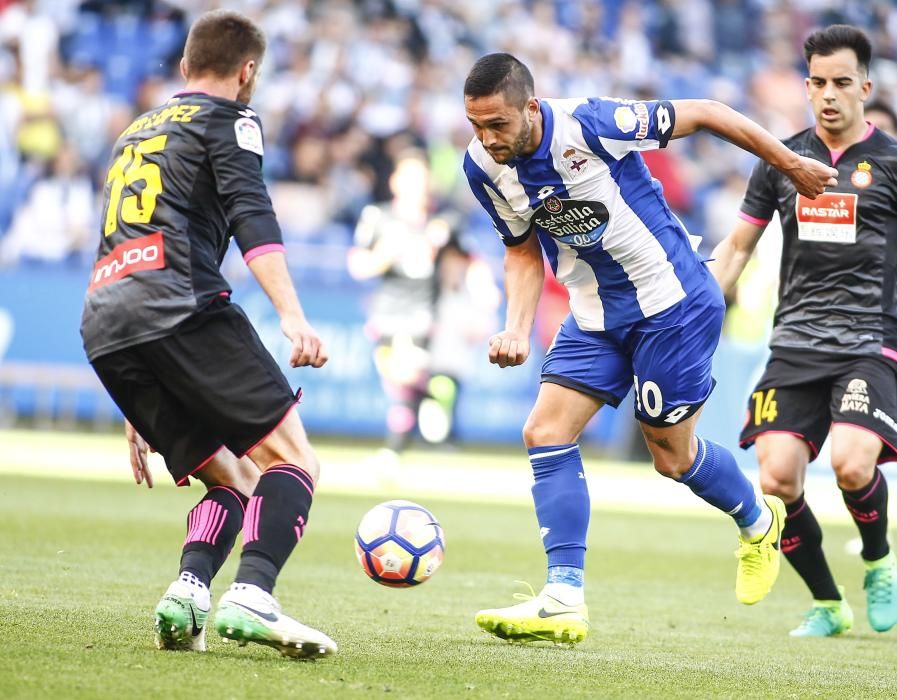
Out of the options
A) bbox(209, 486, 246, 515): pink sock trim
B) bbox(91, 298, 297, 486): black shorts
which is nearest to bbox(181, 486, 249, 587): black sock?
bbox(209, 486, 246, 515): pink sock trim

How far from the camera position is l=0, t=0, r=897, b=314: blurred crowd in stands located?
61.1ft

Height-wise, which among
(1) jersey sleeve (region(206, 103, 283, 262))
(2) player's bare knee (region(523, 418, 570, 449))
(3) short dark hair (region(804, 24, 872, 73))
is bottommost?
(2) player's bare knee (region(523, 418, 570, 449))

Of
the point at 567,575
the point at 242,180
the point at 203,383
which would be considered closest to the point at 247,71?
the point at 242,180

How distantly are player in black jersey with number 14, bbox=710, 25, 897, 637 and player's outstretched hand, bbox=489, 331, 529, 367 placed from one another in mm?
1519

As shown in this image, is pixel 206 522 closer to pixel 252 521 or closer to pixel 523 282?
pixel 252 521

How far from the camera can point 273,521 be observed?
15.7 feet

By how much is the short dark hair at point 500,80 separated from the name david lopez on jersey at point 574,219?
0.50 m

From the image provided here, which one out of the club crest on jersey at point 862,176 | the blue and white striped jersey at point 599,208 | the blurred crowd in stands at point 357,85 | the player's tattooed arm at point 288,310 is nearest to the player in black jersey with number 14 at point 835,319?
the club crest on jersey at point 862,176

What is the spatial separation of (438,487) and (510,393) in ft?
13.7

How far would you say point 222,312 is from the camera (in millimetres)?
4914

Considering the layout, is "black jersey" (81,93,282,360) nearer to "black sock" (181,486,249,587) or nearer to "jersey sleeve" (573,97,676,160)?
"black sock" (181,486,249,587)

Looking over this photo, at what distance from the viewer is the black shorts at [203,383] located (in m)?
4.80

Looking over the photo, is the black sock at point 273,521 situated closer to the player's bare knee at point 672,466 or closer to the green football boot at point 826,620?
the player's bare knee at point 672,466

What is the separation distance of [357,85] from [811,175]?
52.0 feet
